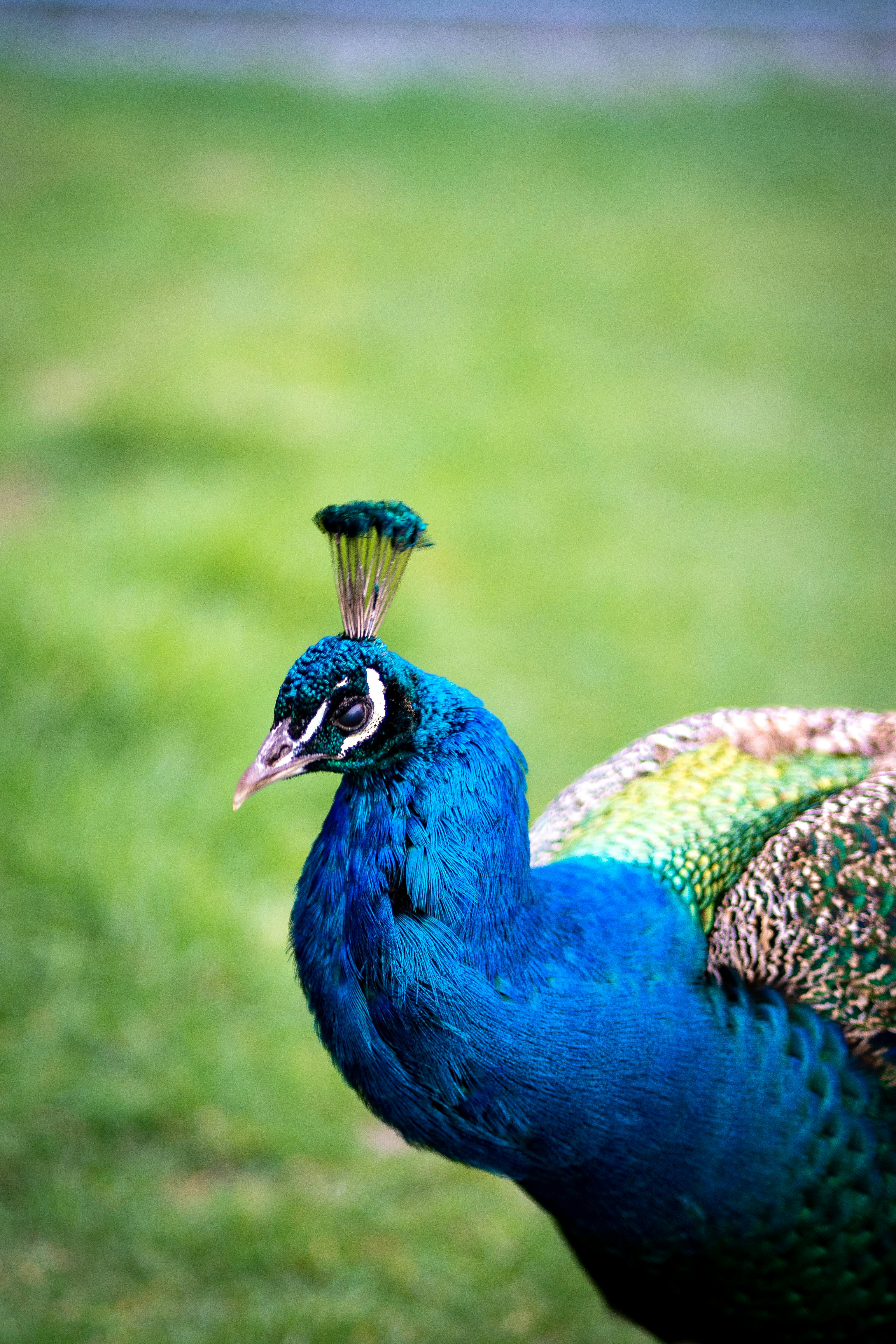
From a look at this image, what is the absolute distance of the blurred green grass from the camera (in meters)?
2.24

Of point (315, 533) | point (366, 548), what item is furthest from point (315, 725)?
point (315, 533)

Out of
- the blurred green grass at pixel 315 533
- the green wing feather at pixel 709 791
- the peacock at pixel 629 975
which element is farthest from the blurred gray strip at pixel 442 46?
the peacock at pixel 629 975

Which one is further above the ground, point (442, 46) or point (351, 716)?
point (442, 46)

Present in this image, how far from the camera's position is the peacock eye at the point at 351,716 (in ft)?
4.29

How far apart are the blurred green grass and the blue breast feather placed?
0.80 metres

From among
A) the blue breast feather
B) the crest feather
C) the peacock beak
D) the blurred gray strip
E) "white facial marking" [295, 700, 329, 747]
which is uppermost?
the blurred gray strip

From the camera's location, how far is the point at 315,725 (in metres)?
1.30

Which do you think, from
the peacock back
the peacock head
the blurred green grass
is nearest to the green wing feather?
the peacock back

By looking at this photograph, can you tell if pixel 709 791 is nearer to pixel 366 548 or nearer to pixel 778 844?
pixel 778 844

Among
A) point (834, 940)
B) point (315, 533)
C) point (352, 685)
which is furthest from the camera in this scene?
point (315, 533)

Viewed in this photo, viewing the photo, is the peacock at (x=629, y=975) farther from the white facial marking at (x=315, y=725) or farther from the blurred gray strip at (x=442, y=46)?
the blurred gray strip at (x=442, y=46)

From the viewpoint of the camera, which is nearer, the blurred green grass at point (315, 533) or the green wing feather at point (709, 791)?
the green wing feather at point (709, 791)

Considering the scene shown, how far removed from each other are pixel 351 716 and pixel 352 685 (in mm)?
34

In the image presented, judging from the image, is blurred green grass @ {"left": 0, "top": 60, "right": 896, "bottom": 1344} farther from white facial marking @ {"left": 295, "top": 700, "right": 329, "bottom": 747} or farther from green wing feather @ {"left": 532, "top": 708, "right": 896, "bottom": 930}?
→ white facial marking @ {"left": 295, "top": 700, "right": 329, "bottom": 747}
